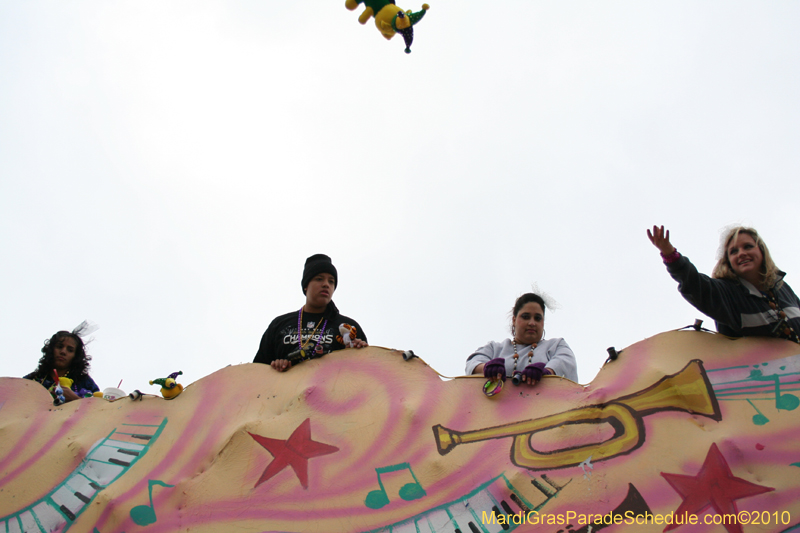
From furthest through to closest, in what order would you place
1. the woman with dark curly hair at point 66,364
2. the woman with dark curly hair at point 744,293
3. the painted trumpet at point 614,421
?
the woman with dark curly hair at point 66,364 < the woman with dark curly hair at point 744,293 < the painted trumpet at point 614,421

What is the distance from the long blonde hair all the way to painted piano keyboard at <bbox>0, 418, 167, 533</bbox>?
2.73 m

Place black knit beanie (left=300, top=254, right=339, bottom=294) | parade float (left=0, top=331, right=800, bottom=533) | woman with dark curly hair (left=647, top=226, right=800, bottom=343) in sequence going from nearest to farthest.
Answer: parade float (left=0, top=331, right=800, bottom=533)
woman with dark curly hair (left=647, top=226, right=800, bottom=343)
black knit beanie (left=300, top=254, right=339, bottom=294)

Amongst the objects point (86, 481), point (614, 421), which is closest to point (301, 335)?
point (86, 481)

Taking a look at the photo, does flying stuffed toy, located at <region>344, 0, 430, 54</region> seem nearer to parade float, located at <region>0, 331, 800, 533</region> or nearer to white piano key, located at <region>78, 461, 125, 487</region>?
parade float, located at <region>0, 331, 800, 533</region>

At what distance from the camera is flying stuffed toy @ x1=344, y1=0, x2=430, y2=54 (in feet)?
7.79

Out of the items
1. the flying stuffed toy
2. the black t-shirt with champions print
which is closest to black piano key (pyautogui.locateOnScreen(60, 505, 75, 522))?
the black t-shirt with champions print

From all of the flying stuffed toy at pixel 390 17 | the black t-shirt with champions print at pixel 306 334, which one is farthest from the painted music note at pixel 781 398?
the flying stuffed toy at pixel 390 17

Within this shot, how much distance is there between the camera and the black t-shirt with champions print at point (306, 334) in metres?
3.07

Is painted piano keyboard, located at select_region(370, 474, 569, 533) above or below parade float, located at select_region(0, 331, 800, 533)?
below

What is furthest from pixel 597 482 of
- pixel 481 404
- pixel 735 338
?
pixel 735 338

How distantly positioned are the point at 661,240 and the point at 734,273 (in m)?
0.44

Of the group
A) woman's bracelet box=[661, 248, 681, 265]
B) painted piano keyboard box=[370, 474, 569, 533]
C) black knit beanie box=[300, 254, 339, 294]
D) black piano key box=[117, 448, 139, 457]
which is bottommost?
painted piano keyboard box=[370, 474, 569, 533]

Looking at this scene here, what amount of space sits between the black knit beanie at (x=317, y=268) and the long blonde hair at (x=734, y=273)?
2.00 m

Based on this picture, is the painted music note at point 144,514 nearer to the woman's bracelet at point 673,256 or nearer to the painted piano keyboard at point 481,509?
the painted piano keyboard at point 481,509
